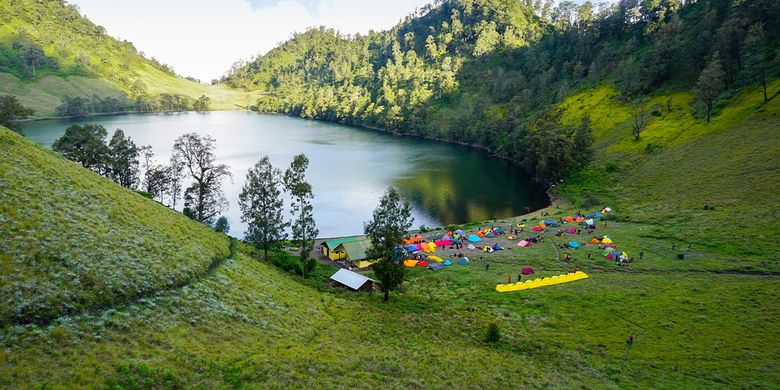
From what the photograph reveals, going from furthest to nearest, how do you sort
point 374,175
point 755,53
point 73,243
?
point 374,175 → point 755,53 → point 73,243

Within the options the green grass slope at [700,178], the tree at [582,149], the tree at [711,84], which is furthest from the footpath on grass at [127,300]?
the tree at [711,84]

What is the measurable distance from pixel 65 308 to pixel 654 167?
10344 centimetres

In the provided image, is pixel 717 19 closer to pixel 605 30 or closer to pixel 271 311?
pixel 605 30

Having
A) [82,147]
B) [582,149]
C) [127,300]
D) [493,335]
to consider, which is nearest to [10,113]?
[82,147]

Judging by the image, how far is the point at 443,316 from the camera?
134 ft

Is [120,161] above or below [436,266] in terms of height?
above

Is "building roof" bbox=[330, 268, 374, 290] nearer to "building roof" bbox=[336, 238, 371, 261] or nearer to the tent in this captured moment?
"building roof" bbox=[336, 238, 371, 261]

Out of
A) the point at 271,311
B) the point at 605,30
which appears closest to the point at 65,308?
the point at 271,311

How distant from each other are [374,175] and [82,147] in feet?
222

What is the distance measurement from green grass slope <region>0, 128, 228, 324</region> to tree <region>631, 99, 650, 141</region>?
357 ft

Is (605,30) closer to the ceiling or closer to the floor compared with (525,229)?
closer to the ceiling

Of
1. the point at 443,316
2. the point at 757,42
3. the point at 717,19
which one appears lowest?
the point at 443,316

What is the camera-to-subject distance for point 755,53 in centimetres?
10506

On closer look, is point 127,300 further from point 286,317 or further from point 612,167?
point 612,167
